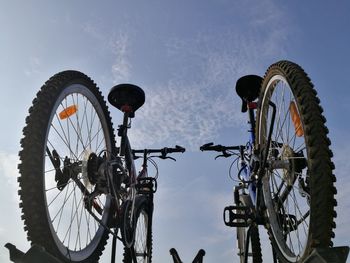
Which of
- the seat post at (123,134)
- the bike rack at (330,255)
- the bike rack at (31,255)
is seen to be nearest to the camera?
the bike rack at (330,255)

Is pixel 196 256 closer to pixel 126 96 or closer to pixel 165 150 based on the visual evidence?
pixel 126 96

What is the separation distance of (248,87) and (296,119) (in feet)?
7.38

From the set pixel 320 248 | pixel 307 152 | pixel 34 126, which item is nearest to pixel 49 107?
pixel 34 126

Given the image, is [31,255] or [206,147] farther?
[206,147]

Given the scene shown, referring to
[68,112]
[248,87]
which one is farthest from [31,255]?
[248,87]

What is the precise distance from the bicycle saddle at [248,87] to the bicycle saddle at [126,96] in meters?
1.30

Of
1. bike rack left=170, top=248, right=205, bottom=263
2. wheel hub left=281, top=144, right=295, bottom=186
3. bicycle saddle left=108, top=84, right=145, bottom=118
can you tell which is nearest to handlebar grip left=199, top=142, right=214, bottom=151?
bicycle saddle left=108, top=84, right=145, bottom=118

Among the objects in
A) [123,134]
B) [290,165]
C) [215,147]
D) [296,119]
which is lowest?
[290,165]

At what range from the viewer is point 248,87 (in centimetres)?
509

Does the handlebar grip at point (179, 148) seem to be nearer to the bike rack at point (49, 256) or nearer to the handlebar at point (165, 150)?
the handlebar at point (165, 150)

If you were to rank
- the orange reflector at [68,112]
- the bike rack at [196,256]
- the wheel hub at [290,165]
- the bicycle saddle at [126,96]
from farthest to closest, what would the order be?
the bicycle saddle at [126,96] → the bike rack at [196,256] → the orange reflector at [68,112] → the wheel hub at [290,165]

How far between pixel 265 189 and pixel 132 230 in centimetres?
157

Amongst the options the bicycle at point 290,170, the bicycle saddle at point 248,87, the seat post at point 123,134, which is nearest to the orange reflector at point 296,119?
the bicycle at point 290,170

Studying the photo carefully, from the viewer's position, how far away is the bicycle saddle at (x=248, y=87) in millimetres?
Answer: 4996
